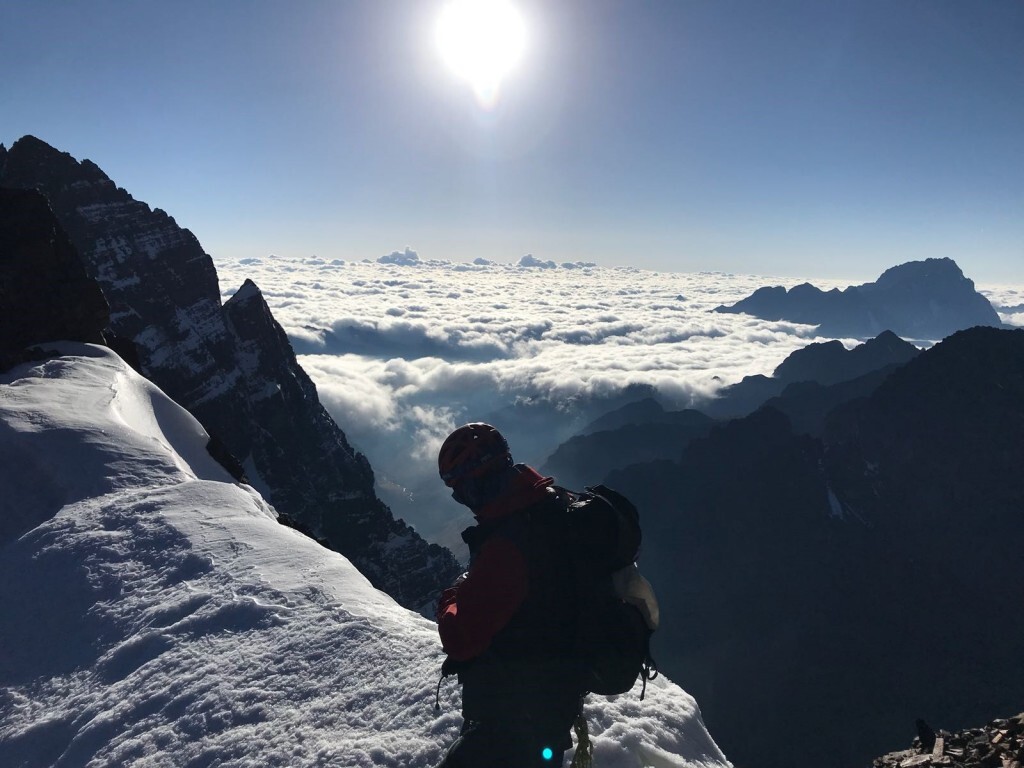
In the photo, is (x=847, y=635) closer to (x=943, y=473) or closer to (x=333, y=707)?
(x=943, y=473)

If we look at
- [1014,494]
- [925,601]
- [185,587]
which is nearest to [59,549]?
[185,587]

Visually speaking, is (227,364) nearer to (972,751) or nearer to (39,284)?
(39,284)

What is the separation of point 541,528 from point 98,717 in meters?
6.59

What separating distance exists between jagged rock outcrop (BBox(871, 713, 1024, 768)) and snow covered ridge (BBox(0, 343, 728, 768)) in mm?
5826

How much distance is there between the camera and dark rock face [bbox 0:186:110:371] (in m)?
26.9

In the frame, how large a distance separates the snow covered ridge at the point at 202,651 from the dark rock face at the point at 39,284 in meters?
18.2

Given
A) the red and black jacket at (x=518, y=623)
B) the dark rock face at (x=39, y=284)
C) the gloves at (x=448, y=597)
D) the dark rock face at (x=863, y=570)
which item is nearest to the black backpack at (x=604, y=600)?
the red and black jacket at (x=518, y=623)

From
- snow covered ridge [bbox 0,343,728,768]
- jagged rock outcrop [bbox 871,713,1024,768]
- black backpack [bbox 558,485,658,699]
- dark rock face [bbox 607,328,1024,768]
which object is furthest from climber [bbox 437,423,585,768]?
dark rock face [bbox 607,328,1024,768]

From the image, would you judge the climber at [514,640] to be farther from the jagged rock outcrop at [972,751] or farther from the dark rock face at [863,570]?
the dark rock face at [863,570]

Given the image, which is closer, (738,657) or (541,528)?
(541,528)

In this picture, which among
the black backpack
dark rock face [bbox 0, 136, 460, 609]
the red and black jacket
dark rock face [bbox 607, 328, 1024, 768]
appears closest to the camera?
the red and black jacket

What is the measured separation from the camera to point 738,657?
13788cm

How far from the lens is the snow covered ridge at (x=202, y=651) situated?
6559mm

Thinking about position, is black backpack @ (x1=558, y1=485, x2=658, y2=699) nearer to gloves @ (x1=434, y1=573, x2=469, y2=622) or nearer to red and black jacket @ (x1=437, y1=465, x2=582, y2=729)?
red and black jacket @ (x1=437, y1=465, x2=582, y2=729)
